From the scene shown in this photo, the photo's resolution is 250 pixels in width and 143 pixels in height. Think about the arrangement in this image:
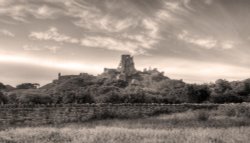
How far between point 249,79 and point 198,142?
71.2 meters

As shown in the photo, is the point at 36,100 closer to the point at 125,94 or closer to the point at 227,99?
the point at 125,94

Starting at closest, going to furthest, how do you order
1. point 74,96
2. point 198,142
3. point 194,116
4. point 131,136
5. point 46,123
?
1. point 198,142
2. point 131,136
3. point 46,123
4. point 194,116
5. point 74,96

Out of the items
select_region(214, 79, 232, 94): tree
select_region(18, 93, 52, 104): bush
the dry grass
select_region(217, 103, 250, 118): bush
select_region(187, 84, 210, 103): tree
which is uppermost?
select_region(214, 79, 232, 94): tree

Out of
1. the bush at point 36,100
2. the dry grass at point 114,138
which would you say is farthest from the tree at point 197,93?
the dry grass at point 114,138

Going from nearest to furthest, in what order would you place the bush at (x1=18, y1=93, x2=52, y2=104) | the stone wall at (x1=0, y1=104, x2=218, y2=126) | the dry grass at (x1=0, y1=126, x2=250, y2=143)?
1. the dry grass at (x1=0, y1=126, x2=250, y2=143)
2. the stone wall at (x1=0, y1=104, x2=218, y2=126)
3. the bush at (x1=18, y1=93, x2=52, y2=104)

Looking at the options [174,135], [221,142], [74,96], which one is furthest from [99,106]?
[221,142]

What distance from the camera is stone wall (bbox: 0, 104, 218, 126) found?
2219 cm

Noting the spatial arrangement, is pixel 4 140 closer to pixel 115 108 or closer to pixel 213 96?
pixel 115 108

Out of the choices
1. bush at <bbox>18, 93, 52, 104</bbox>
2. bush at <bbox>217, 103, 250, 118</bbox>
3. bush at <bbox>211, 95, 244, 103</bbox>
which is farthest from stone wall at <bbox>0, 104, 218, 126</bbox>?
bush at <bbox>211, 95, 244, 103</bbox>

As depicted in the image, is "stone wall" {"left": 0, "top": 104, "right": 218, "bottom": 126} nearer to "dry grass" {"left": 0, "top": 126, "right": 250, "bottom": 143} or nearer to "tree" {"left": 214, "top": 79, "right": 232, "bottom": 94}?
"dry grass" {"left": 0, "top": 126, "right": 250, "bottom": 143}

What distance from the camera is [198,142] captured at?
12.2m

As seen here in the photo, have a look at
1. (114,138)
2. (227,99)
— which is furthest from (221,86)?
(114,138)

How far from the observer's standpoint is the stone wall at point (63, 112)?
874 inches

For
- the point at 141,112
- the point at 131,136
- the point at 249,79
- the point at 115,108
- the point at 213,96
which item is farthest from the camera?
the point at 249,79
